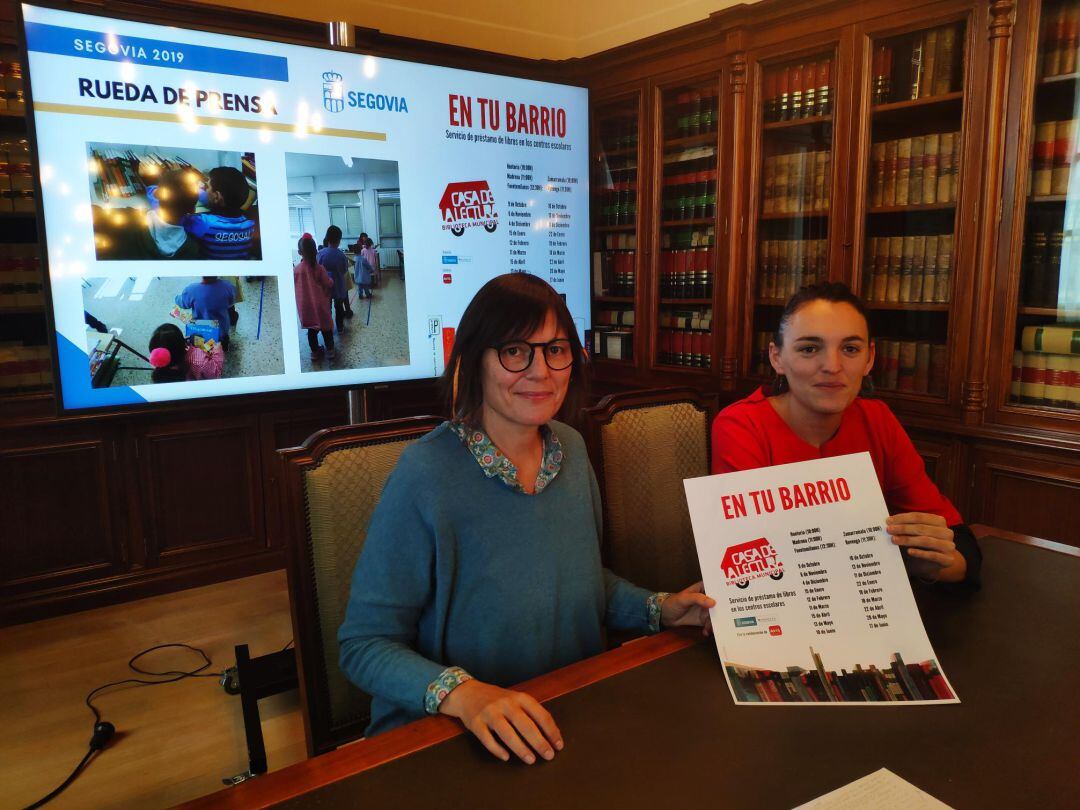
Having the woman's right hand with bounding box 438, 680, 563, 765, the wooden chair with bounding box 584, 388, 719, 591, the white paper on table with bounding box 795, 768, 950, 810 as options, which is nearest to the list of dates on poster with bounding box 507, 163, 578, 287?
the wooden chair with bounding box 584, 388, 719, 591

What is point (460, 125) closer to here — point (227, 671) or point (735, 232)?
point (735, 232)

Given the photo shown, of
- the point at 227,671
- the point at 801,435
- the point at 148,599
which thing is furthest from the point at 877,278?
the point at 148,599

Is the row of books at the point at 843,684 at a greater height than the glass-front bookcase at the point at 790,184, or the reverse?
the glass-front bookcase at the point at 790,184

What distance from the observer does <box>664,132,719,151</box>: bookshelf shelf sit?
3.37 m

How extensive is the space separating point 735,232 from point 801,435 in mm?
2003

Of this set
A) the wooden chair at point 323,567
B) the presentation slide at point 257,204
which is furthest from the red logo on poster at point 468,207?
the wooden chair at point 323,567

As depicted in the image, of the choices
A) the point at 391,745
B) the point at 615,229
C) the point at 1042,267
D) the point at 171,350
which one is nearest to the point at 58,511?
the point at 171,350

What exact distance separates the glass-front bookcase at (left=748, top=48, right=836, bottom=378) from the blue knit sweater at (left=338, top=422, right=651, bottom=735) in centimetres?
236

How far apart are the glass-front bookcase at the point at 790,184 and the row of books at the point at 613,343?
762 millimetres

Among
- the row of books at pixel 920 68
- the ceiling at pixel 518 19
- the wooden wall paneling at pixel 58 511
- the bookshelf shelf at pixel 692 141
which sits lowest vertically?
the wooden wall paneling at pixel 58 511

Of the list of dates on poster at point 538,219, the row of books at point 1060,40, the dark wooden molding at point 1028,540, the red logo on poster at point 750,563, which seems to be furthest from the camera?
the list of dates on poster at point 538,219

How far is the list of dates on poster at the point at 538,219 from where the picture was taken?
123 inches

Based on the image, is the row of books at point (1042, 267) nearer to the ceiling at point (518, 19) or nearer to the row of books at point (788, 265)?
the row of books at point (788, 265)

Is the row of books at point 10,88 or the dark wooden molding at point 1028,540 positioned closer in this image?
the dark wooden molding at point 1028,540
